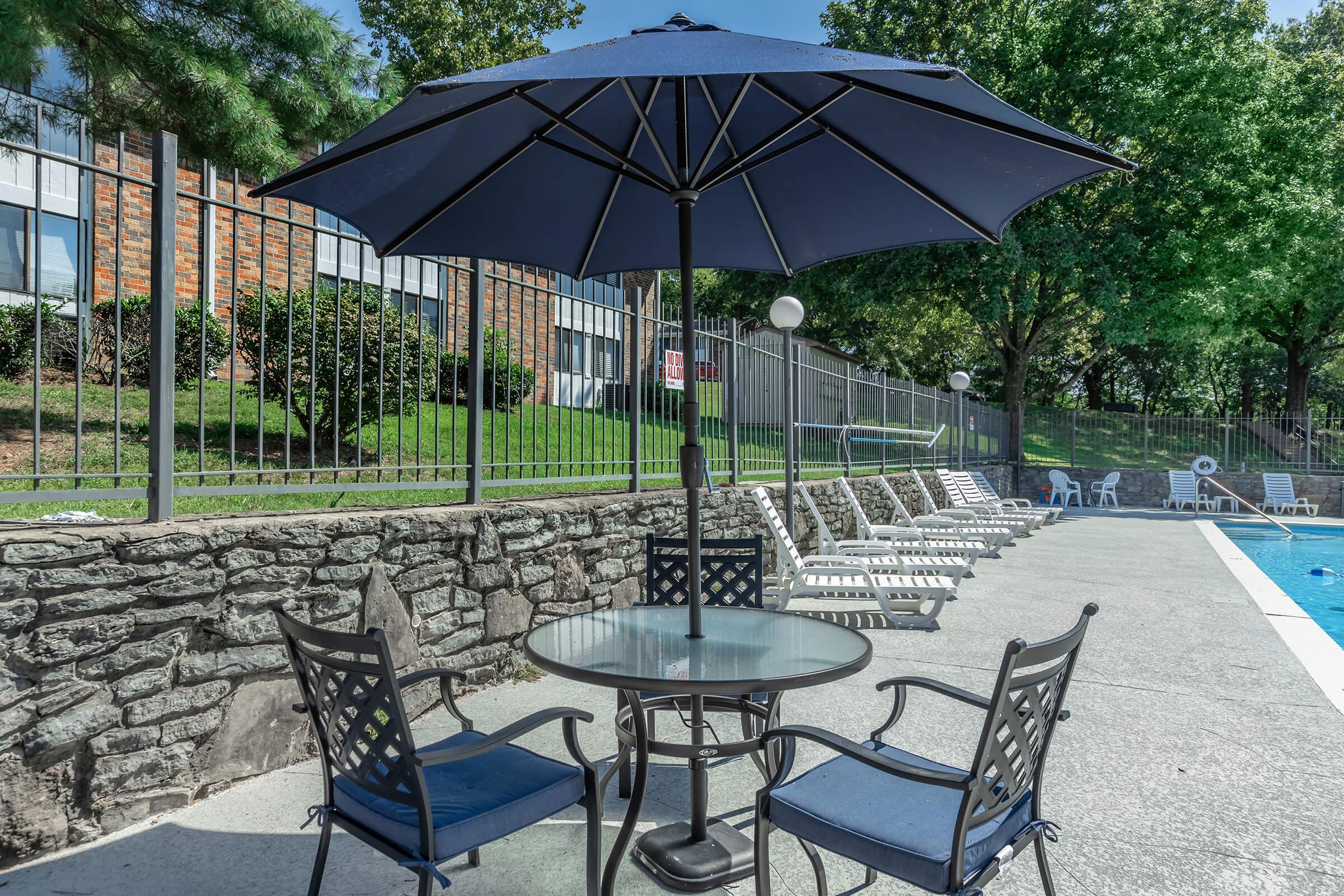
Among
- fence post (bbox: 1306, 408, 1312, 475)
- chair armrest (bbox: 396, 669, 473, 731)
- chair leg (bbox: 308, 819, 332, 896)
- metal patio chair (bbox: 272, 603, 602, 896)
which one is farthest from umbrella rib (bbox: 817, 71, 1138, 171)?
fence post (bbox: 1306, 408, 1312, 475)

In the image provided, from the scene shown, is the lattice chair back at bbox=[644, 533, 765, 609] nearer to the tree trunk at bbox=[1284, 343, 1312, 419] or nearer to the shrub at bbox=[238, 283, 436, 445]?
the shrub at bbox=[238, 283, 436, 445]

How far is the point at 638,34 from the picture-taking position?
2.53m

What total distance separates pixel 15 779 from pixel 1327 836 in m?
4.56

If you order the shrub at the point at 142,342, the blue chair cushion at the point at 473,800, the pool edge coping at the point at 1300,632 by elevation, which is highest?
the shrub at the point at 142,342

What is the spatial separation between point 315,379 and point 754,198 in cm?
292

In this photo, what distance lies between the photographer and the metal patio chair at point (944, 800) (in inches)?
73.7

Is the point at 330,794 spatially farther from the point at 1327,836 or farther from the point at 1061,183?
the point at 1327,836

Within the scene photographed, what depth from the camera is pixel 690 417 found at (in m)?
2.81

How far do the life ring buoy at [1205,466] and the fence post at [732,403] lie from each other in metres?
18.9

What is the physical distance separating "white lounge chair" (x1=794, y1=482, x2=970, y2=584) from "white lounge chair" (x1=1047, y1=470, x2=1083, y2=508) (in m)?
14.0

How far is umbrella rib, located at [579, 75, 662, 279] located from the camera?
3.11m

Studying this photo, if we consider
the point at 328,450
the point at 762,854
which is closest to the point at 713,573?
the point at 762,854

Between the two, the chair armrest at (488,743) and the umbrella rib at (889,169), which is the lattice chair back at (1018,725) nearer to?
the chair armrest at (488,743)

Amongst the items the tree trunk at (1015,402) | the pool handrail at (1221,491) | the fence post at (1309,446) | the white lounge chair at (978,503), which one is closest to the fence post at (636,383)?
the white lounge chair at (978,503)
